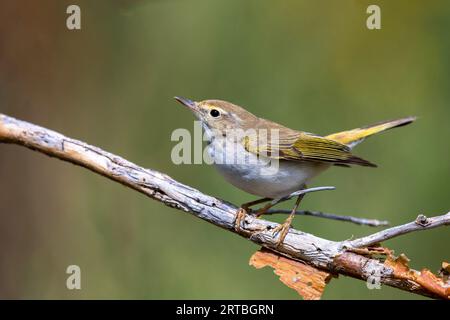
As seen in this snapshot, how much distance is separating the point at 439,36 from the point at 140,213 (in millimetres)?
3952

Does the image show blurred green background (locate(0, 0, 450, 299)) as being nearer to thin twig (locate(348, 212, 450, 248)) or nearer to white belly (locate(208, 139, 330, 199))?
white belly (locate(208, 139, 330, 199))

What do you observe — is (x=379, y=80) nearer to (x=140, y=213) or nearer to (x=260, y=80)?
(x=260, y=80)

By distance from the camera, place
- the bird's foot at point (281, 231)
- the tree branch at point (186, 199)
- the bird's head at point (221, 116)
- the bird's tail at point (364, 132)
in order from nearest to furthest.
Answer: the tree branch at point (186, 199) → the bird's foot at point (281, 231) → the bird's head at point (221, 116) → the bird's tail at point (364, 132)

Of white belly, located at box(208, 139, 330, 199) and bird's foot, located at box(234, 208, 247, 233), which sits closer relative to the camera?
bird's foot, located at box(234, 208, 247, 233)

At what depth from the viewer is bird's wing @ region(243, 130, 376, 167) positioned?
398cm

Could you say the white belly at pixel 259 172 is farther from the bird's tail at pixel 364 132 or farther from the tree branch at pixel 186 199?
the bird's tail at pixel 364 132

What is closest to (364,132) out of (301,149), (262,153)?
(301,149)

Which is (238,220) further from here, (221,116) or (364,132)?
(364,132)

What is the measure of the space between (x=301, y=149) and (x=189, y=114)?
2580mm

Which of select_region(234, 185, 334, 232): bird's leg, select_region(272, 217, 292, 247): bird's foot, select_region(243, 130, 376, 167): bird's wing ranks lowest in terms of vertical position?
select_region(272, 217, 292, 247): bird's foot

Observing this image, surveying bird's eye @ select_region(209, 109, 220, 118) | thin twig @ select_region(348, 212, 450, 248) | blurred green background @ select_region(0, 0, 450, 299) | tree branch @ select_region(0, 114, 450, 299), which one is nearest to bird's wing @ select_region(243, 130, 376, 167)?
bird's eye @ select_region(209, 109, 220, 118)

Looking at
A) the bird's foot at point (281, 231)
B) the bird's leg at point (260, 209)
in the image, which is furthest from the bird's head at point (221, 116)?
the bird's foot at point (281, 231)

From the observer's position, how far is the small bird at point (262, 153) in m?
3.85

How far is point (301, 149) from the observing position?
13.6 ft
